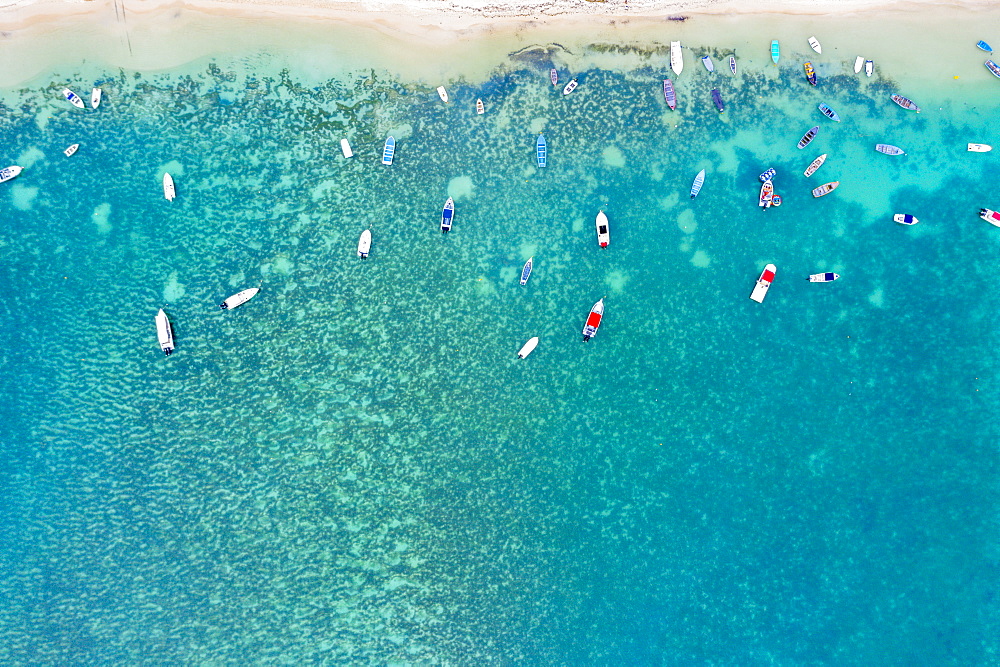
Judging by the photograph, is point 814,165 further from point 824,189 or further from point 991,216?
point 991,216

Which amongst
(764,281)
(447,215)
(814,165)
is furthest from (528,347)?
(814,165)

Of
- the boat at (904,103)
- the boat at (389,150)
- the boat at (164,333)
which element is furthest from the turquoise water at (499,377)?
the boat at (904,103)

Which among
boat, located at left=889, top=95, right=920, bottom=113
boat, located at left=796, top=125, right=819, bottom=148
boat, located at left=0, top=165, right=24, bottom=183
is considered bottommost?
boat, located at left=0, top=165, right=24, bottom=183

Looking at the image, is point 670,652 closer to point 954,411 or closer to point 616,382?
point 616,382

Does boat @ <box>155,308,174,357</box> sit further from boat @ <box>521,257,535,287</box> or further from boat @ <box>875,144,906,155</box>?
boat @ <box>875,144,906,155</box>

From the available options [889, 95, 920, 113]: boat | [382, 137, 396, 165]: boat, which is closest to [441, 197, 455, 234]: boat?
[382, 137, 396, 165]: boat

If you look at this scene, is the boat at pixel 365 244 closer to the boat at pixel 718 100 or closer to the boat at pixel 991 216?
the boat at pixel 718 100

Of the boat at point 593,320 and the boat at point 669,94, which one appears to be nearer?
the boat at point 593,320
